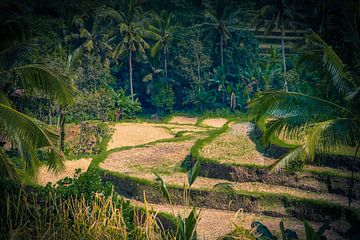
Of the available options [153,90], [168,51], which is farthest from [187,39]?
[153,90]

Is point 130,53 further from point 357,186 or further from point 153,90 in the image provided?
point 357,186

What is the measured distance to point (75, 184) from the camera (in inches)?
349

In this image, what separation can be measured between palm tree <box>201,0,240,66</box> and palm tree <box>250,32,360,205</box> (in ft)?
46.7

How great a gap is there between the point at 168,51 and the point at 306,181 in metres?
13.6

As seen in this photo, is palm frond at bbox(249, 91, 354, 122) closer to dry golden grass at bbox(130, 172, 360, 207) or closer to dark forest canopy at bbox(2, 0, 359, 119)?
dry golden grass at bbox(130, 172, 360, 207)

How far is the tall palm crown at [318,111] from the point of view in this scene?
8.48 metres

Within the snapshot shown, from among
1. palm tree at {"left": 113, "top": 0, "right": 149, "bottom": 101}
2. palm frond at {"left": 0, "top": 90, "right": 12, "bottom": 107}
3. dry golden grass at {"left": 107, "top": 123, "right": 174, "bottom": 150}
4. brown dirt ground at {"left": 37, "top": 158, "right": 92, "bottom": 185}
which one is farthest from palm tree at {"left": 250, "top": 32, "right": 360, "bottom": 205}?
palm tree at {"left": 113, "top": 0, "right": 149, "bottom": 101}

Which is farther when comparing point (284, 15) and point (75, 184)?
point (284, 15)

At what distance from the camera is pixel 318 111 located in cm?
888

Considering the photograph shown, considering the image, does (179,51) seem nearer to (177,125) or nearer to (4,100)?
(177,125)

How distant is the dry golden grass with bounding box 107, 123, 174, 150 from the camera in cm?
1683

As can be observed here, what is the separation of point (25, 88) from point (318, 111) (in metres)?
4.10

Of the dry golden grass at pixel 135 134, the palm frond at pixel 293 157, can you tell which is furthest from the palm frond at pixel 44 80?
the dry golden grass at pixel 135 134

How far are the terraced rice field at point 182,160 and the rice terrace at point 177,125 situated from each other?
0.04 meters
